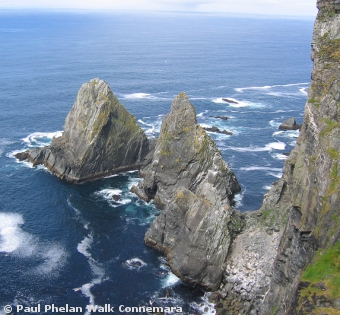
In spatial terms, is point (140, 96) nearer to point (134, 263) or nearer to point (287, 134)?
point (287, 134)

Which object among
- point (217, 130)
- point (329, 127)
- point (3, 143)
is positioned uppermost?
point (329, 127)

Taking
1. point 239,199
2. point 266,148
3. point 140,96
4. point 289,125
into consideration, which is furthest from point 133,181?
point 140,96

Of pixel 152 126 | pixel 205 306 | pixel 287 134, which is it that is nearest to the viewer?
pixel 205 306

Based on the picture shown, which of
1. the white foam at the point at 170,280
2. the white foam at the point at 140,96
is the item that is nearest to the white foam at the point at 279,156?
the white foam at the point at 170,280

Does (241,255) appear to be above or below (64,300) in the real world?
above

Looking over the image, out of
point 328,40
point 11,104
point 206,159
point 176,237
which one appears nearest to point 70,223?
point 176,237

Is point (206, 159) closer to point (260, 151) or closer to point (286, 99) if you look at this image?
point (260, 151)

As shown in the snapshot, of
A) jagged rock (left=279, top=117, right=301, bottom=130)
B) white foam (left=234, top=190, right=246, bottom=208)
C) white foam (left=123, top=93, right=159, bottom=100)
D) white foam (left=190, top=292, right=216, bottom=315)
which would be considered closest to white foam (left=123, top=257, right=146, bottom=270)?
white foam (left=190, top=292, right=216, bottom=315)
